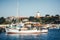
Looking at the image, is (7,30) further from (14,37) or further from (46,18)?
(46,18)

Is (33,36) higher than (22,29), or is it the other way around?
(22,29)

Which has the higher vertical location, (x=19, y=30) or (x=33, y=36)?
(x=19, y=30)

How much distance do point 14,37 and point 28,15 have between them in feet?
1.51

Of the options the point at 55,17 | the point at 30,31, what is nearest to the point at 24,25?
the point at 30,31

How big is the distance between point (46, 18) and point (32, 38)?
43cm

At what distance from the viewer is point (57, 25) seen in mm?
4875

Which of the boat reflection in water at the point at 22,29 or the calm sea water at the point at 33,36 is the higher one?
the boat reflection in water at the point at 22,29

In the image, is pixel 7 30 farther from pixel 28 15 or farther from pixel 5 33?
pixel 28 15

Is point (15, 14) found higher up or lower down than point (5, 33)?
higher up

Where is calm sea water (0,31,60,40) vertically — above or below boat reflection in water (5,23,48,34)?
below

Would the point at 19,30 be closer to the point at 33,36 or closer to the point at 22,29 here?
the point at 22,29

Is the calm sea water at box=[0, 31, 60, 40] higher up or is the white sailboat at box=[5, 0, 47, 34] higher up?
the white sailboat at box=[5, 0, 47, 34]

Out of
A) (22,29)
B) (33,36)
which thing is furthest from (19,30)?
(33,36)

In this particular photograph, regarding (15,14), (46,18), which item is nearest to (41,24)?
(46,18)
